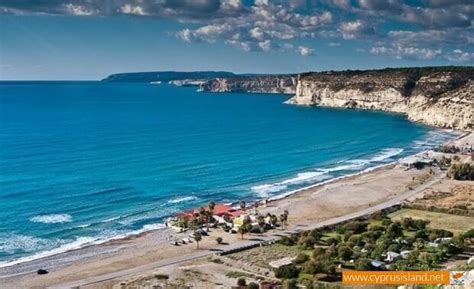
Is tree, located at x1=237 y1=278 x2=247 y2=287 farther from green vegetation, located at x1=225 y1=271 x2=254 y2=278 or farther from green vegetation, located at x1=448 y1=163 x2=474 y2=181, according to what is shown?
green vegetation, located at x1=448 y1=163 x2=474 y2=181

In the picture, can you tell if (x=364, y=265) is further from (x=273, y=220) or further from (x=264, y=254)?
(x=273, y=220)

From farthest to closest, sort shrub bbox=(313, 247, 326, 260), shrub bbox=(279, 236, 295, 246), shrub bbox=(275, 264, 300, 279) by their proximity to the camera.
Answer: shrub bbox=(279, 236, 295, 246), shrub bbox=(313, 247, 326, 260), shrub bbox=(275, 264, 300, 279)

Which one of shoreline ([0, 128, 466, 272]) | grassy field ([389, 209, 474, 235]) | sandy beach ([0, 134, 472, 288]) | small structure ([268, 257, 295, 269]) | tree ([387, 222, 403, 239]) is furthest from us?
grassy field ([389, 209, 474, 235])

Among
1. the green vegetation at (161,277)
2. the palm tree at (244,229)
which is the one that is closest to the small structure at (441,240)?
the palm tree at (244,229)

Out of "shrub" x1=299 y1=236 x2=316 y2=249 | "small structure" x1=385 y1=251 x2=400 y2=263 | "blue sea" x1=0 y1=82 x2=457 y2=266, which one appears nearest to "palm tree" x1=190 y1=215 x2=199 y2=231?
"blue sea" x1=0 y1=82 x2=457 y2=266

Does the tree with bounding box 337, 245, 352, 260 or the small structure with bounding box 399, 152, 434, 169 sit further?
the small structure with bounding box 399, 152, 434, 169

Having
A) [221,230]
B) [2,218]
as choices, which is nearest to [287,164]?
[221,230]

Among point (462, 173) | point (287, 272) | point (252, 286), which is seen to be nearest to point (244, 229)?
point (287, 272)

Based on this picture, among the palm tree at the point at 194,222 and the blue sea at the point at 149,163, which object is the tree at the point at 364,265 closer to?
the palm tree at the point at 194,222
